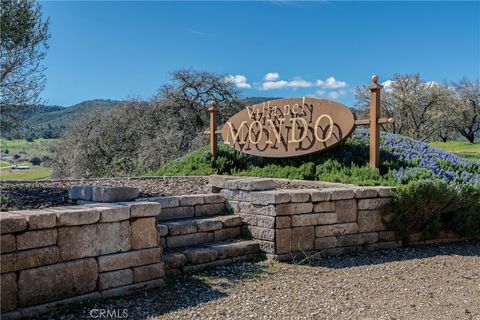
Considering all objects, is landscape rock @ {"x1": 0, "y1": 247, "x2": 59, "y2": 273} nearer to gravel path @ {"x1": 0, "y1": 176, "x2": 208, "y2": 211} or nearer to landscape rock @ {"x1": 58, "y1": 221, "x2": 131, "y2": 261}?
landscape rock @ {"x1": 58, "y1": 221, "x2": 131, "y2": 261}

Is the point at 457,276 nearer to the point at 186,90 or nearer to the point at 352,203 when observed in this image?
the point at 352,203

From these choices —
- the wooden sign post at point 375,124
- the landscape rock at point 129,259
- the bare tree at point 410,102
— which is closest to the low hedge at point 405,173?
the wooden sign post at point 375,124

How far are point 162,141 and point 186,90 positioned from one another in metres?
2.05

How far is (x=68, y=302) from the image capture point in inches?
149

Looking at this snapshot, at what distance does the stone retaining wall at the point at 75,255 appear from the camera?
355 cm

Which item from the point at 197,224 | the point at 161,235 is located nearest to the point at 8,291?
the point at 161,235

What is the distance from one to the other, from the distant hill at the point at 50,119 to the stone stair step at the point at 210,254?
4.57 m

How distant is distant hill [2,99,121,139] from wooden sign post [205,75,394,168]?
3817 millimetres

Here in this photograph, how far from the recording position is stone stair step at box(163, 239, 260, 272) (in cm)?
479

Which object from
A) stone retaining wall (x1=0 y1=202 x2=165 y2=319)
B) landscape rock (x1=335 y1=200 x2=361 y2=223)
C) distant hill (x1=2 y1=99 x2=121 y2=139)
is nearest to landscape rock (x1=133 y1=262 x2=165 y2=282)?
stone retaining wall (x1=0 y1=202 x2=165 y2=319)

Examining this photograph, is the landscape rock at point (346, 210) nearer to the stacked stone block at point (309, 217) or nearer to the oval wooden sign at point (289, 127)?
the stacked stone block at point (309, 217)

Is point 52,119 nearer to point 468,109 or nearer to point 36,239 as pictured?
point 36,239

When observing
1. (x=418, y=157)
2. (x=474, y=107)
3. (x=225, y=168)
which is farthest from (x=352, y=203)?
(x=474, y=107)

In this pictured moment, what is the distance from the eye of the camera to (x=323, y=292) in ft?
14.4
